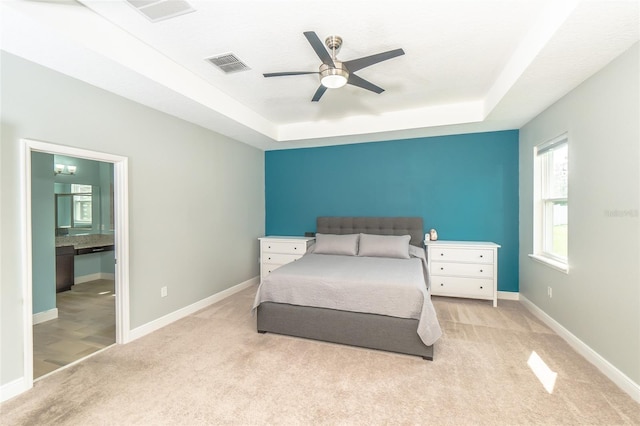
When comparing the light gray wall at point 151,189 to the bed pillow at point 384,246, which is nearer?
the light gray wall at point 151,189

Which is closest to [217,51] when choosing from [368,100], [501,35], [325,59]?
[325,59]

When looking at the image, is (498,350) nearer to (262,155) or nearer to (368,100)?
(368,100)

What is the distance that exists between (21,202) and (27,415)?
58.2 inches

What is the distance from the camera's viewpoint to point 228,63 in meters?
2.82

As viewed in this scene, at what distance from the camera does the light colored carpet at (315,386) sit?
1.89 m

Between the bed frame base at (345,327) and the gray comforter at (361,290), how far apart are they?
61 millimetres

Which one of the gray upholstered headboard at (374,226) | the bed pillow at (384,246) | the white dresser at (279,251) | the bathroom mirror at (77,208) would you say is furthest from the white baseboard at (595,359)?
the bathroom mirror at (77,208)

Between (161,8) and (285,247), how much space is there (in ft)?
11.9

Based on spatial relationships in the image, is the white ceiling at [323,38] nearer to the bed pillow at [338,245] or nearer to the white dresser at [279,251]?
the bed pillow at [338,245]

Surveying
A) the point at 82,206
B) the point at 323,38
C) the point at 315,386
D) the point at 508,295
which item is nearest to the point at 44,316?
the point at 82,206

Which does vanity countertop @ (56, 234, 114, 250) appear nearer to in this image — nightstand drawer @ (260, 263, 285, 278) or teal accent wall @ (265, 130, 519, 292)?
nightstand drawer @ (260, 263, 285, 278)

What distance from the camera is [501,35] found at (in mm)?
2359

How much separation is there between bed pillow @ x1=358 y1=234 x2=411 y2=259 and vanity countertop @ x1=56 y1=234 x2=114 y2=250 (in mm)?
4626

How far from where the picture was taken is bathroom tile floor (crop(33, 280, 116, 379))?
265 cm
